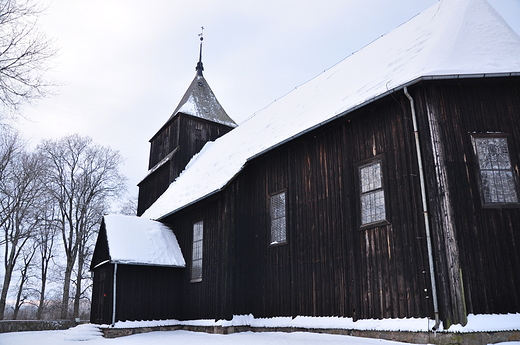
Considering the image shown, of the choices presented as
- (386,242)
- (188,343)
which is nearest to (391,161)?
(386,242)

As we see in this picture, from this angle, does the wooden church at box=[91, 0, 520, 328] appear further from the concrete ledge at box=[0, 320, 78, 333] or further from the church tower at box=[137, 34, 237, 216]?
the concrete ledge at box=[0, 320, 78, 333]

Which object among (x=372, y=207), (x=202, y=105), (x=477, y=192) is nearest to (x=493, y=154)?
(x=477, y=192)

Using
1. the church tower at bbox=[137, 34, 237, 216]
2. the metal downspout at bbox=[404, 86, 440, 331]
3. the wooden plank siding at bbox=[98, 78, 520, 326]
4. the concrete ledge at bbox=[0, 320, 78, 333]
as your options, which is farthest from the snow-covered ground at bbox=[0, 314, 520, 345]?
the church tower at bbox=[137, 34, 237, 216]

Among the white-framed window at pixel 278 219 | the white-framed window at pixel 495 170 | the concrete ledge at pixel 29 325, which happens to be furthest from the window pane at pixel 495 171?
the concrete ledge at pixel 29 325

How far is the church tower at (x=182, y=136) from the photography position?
25234mm

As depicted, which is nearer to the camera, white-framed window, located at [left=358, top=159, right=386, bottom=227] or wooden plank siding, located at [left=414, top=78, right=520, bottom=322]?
wooden plank siding, located at [left=414, top=78, right=520, bottom=322]

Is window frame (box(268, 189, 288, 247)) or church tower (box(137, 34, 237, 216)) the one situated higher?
church tower (box(137, 34, 237, 216))

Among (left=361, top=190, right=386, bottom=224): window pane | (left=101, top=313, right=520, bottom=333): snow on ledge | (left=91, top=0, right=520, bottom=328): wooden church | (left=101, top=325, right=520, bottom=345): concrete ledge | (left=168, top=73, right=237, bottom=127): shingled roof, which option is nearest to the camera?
(left=101, top=325, right=520, bottom=345): concrete ledge

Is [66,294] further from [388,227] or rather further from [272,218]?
[388,227]

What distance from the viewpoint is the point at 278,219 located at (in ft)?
45.7

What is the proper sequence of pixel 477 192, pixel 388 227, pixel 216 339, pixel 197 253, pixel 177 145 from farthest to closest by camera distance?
1. pixel 177 145
2. pixel 197 253
3. pixel 216 339
4. pixel 388 227
5. pixel 477 192

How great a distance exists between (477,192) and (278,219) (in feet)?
20.5

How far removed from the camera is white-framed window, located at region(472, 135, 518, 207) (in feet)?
30.6

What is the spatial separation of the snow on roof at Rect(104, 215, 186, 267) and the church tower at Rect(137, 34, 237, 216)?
18.9 feet
